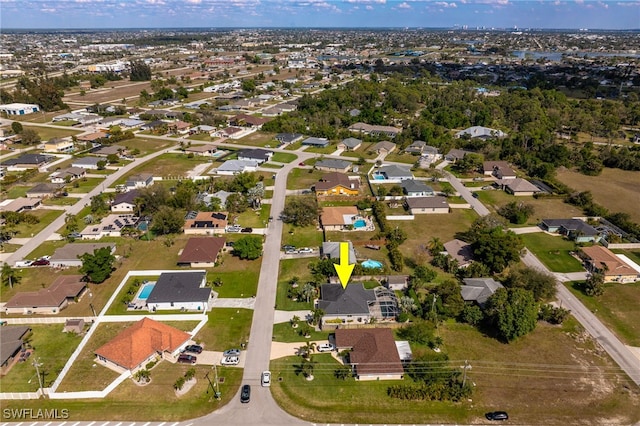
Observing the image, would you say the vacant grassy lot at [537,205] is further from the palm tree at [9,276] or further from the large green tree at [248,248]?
the palm tree at [9,276]

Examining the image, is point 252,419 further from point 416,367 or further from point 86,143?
point 86,143

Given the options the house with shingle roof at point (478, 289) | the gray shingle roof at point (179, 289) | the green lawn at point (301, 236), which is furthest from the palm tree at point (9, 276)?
the house with shingle roof at point (478, 289)

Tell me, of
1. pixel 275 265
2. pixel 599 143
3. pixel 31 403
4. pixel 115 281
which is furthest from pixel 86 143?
pixel 599 143

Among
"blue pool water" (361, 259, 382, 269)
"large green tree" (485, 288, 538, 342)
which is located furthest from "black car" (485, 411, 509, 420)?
"blue pool water" (361, 259, 382, 269)

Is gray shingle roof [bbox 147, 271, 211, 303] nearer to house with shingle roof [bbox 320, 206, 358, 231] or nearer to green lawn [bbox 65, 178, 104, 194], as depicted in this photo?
house with shingle roof [bbox 320, 206, 358, 231]

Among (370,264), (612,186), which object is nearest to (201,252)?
(370,264)

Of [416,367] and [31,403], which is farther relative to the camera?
[416,367]
